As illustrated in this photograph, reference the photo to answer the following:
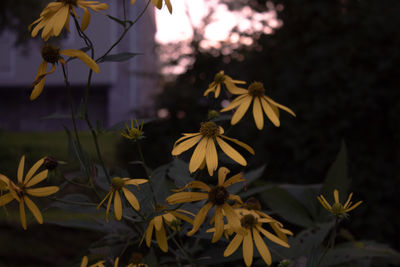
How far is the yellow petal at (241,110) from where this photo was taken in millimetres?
664

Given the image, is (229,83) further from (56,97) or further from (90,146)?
(56,97)

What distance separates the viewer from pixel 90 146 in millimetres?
6344

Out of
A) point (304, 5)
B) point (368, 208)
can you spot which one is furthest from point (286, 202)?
point (304, 5)

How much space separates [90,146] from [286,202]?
5.57 metres

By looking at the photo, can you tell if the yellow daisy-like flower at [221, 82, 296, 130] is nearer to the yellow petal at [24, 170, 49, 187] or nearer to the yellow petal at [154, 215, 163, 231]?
the yellow petal at [154, 215, 163, 231]

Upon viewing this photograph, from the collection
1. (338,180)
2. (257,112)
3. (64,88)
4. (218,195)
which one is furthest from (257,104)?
(64,88)

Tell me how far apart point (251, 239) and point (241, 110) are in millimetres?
236

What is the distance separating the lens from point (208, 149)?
0.62 meters

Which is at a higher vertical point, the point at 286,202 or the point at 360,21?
the point at 360,21

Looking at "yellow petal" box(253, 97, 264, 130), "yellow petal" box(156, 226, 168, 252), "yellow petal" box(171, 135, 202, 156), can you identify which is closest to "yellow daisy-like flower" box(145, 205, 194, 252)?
"yellow petal" box(156, 226, 168, 252)

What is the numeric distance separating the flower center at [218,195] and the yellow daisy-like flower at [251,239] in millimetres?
37

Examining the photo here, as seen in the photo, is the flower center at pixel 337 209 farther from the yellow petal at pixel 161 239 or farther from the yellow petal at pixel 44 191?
the yellow petal at pixel 44 191

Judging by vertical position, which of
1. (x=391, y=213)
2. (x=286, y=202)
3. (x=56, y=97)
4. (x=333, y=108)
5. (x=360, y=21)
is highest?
(x=360, y=21)

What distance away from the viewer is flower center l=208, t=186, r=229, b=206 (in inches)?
22.6
